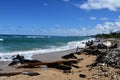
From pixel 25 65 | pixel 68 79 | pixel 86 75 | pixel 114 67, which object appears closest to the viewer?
pixel 68 79

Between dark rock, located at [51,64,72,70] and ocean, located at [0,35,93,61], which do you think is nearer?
dark rock, located at [51,64,72,70]

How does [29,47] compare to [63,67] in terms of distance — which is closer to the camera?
[63,67]

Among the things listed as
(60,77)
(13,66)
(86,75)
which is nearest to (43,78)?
(60,77)

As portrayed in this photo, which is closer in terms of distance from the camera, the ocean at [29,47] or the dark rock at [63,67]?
the dark rock at [63,67]

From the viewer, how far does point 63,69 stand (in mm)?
17875

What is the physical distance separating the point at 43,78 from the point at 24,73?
5.68 ft

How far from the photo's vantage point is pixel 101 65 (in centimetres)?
1856

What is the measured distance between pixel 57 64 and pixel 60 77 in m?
4.04

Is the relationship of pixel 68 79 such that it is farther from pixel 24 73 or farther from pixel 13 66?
pixel 13 66

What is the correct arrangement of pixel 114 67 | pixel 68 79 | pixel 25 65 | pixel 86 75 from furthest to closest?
pixel 25 65
pixel 114 67
pixel 86 75
pixel 68 79

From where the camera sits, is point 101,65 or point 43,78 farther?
point 101,65

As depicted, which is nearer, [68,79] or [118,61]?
[68,79]

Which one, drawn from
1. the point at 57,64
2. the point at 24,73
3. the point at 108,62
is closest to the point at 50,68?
the point at 57,64

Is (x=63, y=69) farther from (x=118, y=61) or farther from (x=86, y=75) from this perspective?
(x=118, y=61)
